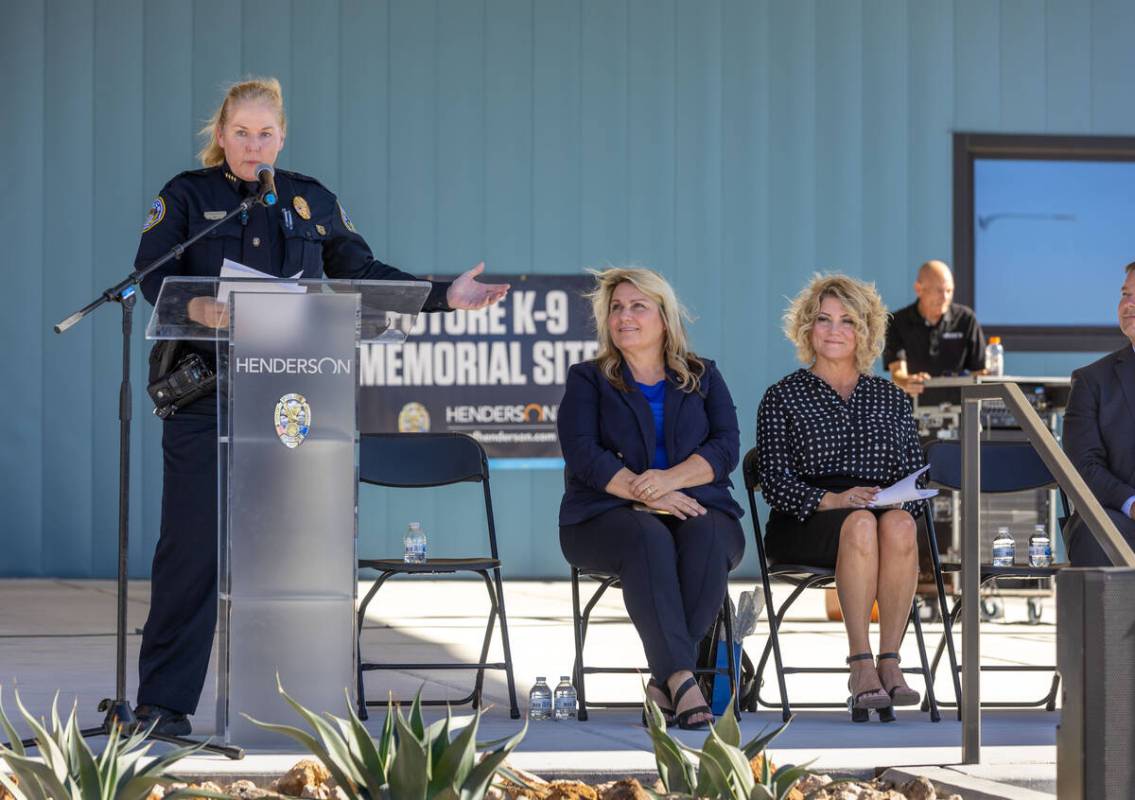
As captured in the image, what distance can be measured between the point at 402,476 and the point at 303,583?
1.42 meters

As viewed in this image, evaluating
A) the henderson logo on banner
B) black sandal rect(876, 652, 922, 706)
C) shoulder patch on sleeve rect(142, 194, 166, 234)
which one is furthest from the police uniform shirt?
the henderson logo on banner

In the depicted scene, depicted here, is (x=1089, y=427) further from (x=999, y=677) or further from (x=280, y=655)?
(x=280, y=655)

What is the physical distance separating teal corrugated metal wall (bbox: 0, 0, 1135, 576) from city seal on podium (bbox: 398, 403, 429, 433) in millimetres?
429

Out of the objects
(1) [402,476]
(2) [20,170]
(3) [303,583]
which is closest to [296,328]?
(3) [303,583]

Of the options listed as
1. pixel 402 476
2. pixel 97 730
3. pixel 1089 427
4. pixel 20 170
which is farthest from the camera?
pixel 20 170

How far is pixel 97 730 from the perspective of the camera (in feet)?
12.0

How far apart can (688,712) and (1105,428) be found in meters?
1.67

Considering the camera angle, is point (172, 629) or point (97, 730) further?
point (172, 629)

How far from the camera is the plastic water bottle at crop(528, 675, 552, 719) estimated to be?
4.46 m

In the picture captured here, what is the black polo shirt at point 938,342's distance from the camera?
826 cm

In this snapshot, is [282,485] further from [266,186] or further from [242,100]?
[242,100]

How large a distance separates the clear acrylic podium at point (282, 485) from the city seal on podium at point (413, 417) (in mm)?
5357

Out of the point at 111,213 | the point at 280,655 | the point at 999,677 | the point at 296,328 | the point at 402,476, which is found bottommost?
the point at 999,677

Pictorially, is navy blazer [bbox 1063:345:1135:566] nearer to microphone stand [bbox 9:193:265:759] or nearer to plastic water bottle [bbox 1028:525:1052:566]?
plastic water bottle [bbox 1028:525:1052:566]
